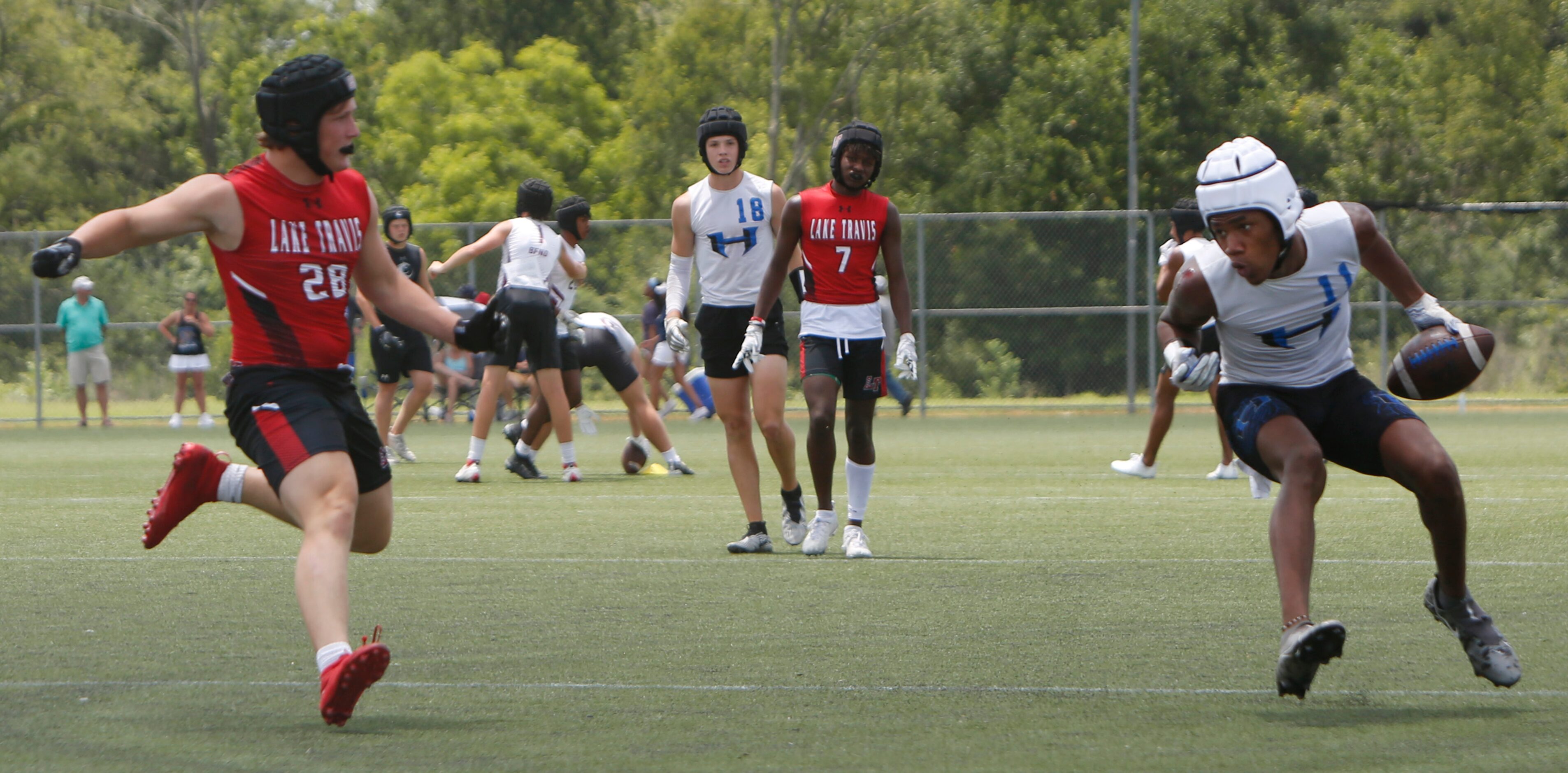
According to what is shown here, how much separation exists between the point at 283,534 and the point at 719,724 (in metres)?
5.65

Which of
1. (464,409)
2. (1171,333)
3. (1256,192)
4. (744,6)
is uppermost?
(744,6)

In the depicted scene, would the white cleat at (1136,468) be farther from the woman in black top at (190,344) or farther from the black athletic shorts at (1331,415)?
the woman in black top at (190,344)

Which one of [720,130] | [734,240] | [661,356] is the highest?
[720,130]

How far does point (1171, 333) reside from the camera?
535 cm

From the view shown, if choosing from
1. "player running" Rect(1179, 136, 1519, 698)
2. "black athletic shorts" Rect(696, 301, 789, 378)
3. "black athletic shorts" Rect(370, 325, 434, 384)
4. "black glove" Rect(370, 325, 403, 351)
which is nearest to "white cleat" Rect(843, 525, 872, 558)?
"black athletic shorts" Rect(696, 301, 789, 378)

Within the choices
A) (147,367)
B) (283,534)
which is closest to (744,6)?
(147,367)

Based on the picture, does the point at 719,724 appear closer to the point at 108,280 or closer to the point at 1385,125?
the point at 108,280

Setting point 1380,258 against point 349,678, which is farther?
point 1380,258

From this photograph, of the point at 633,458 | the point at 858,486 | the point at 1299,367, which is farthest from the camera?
the point at 633,458

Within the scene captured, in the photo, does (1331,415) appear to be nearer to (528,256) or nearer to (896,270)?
(896,270)

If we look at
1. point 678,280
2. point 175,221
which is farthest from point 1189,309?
point 678,280

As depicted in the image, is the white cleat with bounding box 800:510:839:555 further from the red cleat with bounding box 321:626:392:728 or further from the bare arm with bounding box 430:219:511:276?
the bare arm with bounding box 430:219:511:276

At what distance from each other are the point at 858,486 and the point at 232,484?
370 centimetres

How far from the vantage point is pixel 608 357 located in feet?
45.5
